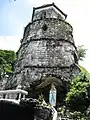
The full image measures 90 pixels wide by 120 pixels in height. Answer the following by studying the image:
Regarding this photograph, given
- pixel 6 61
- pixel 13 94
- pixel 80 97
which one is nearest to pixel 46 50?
pixel 80 97

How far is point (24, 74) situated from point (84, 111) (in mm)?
6937

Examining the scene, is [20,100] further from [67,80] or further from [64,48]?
[64,48]

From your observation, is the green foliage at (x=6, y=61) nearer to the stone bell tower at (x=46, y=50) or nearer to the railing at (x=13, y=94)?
the stone bell tower at (x=46, y=50)

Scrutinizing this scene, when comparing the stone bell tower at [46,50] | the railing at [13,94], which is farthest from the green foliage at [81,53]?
the railing at [13,94]

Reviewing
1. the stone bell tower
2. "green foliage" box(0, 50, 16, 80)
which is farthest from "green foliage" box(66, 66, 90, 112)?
"green foliage" box(0, 50, 16, 80)

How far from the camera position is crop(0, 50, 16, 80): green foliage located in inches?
1091

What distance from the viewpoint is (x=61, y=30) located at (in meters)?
25.1

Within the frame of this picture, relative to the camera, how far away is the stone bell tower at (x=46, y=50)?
72.6ft

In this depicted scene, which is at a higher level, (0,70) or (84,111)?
(0,70)

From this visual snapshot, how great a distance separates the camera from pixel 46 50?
23.6m

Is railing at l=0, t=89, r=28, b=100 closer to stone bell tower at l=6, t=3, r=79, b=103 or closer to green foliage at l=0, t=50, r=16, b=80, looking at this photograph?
stone bell tower at l=6, t=3, r=79, b=103

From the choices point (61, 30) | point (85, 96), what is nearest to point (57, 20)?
point (61, 30)

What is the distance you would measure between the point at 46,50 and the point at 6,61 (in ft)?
23.5

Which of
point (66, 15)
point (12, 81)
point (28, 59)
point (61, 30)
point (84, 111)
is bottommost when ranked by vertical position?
point (84, 111)
